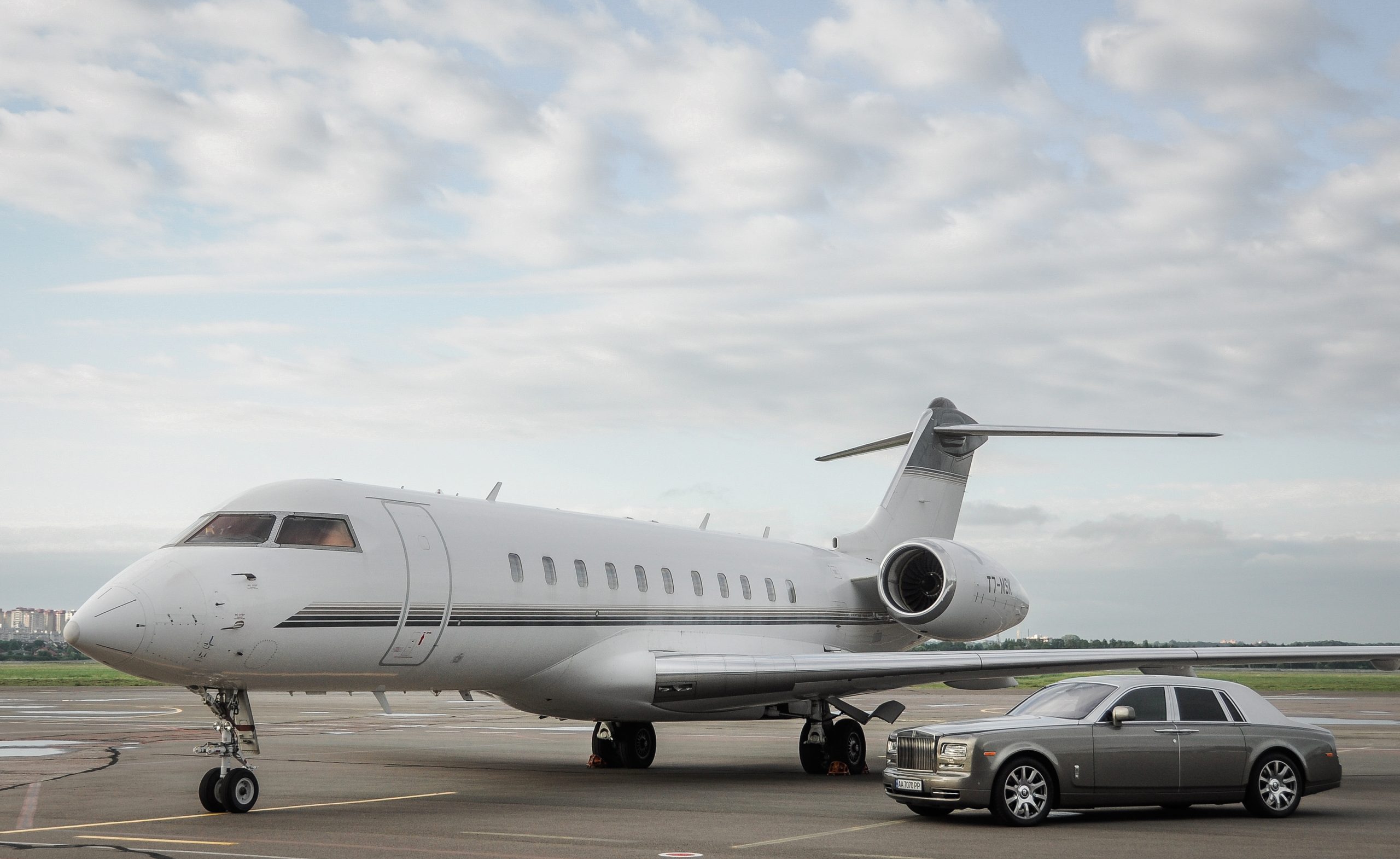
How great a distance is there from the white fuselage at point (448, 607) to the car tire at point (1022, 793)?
20.6 feet

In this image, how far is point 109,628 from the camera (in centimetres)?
1234

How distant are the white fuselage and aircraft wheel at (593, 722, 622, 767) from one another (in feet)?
6.18

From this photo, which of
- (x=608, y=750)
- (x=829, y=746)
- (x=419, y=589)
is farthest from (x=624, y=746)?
(x=419, y=589)

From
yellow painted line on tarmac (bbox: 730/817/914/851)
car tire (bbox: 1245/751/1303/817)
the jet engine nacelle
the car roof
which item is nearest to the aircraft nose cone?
yellow painted line on tarmac (bbox: 730/817/914/851)

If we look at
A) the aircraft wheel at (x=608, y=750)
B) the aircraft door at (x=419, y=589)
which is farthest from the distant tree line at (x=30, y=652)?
the aircraft door at (x=419, y=589)

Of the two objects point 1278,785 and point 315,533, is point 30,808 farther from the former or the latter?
point 1278,785

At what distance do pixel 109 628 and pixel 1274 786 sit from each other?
36.6ft

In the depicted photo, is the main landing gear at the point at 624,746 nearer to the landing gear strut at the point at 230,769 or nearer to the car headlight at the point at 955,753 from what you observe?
the landing gear strut at the point at 230,769

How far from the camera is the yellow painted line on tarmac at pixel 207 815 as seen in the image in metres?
12.3

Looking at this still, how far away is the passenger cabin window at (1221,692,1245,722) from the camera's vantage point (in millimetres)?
13305

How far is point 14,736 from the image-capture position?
25.3 meters

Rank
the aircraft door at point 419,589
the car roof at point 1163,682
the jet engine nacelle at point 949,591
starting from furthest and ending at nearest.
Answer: the jet engine nacelle at point 949,591, the aircraft door at point 419,589, the car roof at point 1163,682

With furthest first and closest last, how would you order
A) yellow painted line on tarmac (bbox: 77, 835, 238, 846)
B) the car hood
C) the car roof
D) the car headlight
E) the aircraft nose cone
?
the car roof
the car hood
the car headlight
the aircraft nose cone
yellow painted line on tarmac (bbox: 77, 835, 238, 846)

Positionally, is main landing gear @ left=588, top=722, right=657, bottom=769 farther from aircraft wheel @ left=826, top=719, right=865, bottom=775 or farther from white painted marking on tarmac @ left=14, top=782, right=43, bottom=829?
white painted marking on tarmac @ left=14, top=782, right=43, bottom=829
